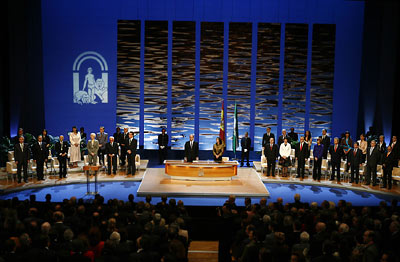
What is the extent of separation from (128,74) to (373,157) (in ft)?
30.5

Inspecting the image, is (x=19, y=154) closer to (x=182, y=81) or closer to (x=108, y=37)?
(x=108, y=37)

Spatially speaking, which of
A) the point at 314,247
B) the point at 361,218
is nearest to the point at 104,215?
the point at 314,247

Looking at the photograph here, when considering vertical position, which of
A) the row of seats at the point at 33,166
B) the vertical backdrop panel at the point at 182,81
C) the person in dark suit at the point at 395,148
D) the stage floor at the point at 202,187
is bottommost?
the stage floor at the point at 202,187

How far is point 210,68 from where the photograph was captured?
1642 centimetres

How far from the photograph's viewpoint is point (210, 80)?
648 inches

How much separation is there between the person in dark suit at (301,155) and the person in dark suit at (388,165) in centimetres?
217

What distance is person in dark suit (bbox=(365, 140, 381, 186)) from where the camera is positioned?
11773mm

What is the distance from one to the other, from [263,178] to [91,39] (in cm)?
839

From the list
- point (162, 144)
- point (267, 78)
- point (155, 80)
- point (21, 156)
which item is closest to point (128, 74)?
point (155, 80)

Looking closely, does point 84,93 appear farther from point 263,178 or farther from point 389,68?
point 389,68

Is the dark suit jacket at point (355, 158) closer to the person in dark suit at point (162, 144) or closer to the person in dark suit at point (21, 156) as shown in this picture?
the person in dark suit at point (162, 144)

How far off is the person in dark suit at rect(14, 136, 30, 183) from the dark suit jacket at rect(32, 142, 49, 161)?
0.21 m

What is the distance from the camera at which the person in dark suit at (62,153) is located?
1229 cm

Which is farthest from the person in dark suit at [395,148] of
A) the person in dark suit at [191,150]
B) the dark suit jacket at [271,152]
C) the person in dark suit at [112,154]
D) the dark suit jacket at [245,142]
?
the person in dark suit at [112,154]
